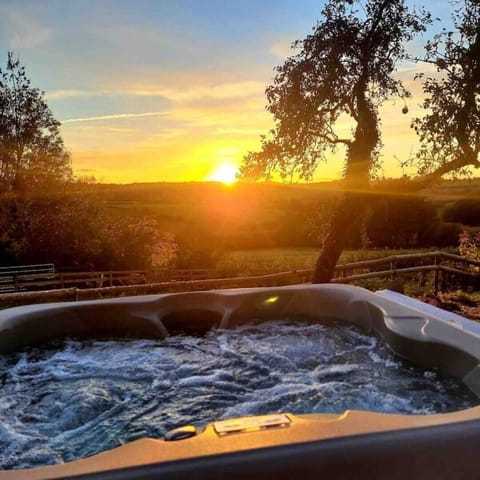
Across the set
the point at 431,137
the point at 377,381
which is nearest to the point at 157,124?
the point at 431,137

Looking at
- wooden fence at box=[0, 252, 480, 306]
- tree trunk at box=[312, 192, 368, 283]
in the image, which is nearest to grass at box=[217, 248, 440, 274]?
tree trunk at box=[312, 192, 368, 283]

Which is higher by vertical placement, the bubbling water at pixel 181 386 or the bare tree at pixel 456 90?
the bare tree at pixel 456 90

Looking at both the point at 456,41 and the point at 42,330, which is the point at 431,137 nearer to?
the point at 456,41

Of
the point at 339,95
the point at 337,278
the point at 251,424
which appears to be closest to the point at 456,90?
the point at 339,95

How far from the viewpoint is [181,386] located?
2463 mm

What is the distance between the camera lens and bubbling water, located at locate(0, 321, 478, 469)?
198 centimetres

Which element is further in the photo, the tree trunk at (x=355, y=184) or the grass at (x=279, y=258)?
the grass at (x=279, y=258)

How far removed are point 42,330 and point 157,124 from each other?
5.03 metres

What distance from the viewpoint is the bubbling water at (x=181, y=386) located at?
1.98 meters

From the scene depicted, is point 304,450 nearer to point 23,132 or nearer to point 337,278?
point 337,278

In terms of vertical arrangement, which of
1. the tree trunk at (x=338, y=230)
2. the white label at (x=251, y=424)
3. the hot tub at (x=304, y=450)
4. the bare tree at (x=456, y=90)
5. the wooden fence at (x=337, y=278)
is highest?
the bare tree at (x=456, y=90)

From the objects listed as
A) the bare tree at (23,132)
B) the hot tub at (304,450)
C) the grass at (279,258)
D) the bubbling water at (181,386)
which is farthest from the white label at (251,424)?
the bare tree at (23,132)

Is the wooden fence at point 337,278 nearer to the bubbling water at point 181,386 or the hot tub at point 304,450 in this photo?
the bubbling water at point 181,386

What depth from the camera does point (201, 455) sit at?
4.14 feet
